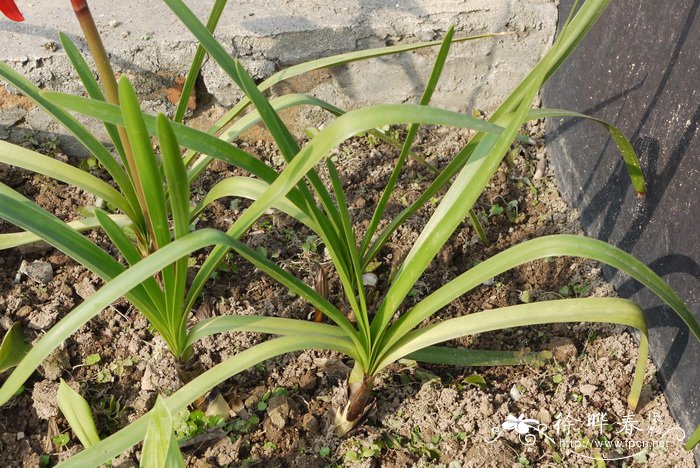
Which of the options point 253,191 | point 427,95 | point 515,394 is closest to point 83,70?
point 253,191

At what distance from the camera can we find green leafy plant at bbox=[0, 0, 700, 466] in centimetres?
97

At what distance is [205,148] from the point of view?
1.10 m

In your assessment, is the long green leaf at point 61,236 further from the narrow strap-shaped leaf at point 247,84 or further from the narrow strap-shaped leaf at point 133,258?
the narrow strap-shaped leaf at point 247,84

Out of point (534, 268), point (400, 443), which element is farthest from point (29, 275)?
point (534, 268)

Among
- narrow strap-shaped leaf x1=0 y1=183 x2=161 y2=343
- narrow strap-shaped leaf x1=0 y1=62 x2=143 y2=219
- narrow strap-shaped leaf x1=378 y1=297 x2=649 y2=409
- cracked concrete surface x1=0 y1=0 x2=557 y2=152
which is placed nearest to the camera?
narrow strap-shaped leaf x1=0 y1=183 x2=161 y2=343

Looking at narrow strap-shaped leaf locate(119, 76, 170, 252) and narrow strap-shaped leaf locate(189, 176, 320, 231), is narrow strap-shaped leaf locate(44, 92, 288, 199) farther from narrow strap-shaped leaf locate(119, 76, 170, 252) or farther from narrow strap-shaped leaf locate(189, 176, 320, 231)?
narrow strap-shaped leaf locate(189, 176, 320, 231)

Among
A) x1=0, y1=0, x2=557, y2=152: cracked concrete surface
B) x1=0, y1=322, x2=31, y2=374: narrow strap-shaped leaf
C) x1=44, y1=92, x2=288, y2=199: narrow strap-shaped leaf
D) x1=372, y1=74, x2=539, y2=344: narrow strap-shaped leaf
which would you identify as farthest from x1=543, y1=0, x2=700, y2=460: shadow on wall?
x1=0, y1=322, x2=31, y2=374: narrow strap-shaped leaf

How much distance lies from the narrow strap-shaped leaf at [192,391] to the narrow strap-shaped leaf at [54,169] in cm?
53

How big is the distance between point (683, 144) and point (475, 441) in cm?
71

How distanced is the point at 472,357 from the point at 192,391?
61 cm

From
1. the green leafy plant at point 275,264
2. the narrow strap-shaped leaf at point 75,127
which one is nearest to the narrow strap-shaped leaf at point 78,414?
the green leafy plant at point 275,264

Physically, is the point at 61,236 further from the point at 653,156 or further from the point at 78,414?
the point at 653,156

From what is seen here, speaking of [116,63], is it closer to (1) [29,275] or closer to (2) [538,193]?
(1) [29,275]

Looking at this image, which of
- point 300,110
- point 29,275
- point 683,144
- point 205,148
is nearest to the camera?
point 205,148
